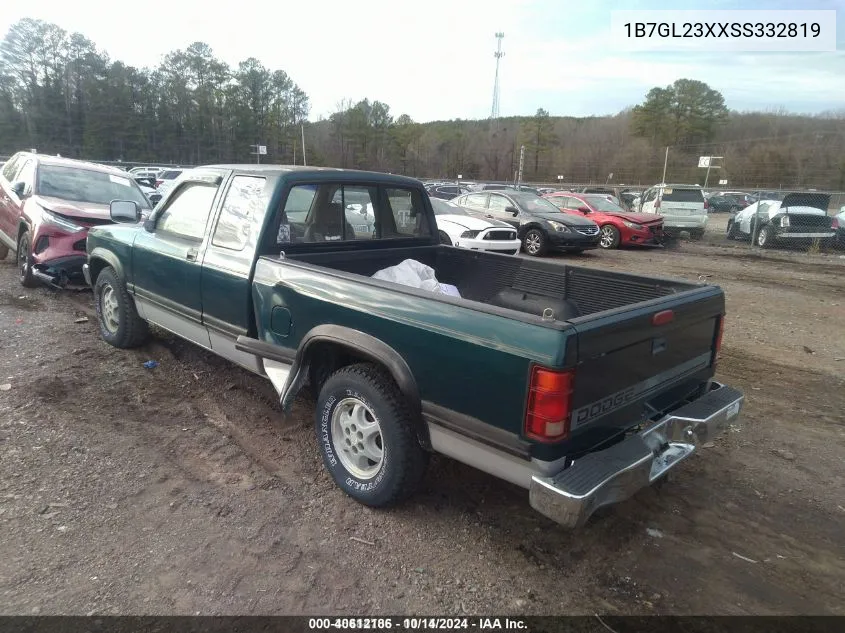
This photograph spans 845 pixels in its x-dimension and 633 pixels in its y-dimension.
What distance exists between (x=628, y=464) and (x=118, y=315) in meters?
4.81

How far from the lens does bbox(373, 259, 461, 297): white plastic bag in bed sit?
3990 millimetres

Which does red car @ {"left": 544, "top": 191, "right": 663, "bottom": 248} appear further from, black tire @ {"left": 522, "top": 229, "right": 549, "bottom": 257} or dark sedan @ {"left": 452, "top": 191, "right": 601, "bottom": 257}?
black tire @ {"left": 522, "top": 229, "right": 549, "bottom": 257}

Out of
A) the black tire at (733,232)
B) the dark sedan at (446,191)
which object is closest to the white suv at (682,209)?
the black tire at (733,232)

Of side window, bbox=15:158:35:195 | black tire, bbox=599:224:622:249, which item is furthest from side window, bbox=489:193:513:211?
side window, bbox=15:158:35:195

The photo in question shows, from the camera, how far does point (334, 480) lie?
3311 millimetres

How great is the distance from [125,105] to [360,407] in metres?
60.4

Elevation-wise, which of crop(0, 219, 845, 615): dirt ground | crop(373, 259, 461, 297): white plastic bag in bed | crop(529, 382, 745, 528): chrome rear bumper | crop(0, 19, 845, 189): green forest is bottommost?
crop(0, 219, 845, 615): dirt ground

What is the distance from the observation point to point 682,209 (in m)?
17.8

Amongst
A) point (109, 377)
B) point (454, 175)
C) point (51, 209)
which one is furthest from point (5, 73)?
point (109, 377)

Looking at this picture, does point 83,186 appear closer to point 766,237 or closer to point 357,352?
point 357,352

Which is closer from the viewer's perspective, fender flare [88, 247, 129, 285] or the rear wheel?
fender flare [88, 247, 129, 285]

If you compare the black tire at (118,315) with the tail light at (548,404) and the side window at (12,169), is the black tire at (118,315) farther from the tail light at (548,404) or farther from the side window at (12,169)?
the side window at (12,169)

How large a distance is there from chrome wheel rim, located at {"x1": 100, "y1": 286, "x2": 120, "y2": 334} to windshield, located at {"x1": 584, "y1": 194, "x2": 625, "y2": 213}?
14989mm

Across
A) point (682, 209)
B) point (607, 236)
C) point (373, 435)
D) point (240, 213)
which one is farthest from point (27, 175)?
point (682, 209)
